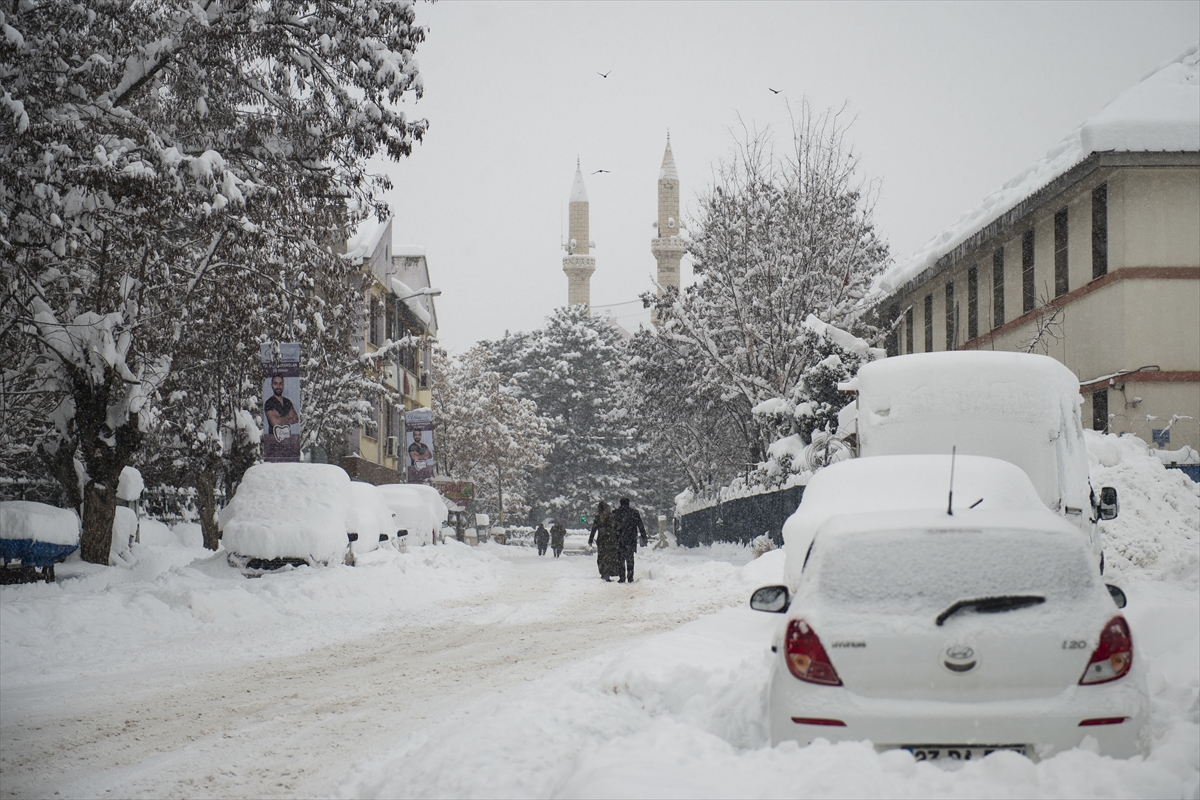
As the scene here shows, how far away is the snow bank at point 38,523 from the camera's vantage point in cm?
1702

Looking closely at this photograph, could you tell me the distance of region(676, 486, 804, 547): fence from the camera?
29719 millimetres

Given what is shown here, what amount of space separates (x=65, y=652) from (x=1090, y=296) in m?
19.7

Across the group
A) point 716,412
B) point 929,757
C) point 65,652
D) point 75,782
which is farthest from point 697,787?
point 716,412

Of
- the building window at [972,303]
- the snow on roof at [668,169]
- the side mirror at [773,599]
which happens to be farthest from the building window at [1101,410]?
the snow on roof at [668,169]

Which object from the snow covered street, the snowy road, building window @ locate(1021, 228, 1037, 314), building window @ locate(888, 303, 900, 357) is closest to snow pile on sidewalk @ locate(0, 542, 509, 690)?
the snow covered street

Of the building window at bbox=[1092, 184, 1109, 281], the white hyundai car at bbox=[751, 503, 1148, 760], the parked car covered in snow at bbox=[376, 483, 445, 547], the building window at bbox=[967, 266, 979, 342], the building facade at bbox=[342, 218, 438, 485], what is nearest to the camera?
the white hyundai car at bbox=[751, 503, 1148, 760]

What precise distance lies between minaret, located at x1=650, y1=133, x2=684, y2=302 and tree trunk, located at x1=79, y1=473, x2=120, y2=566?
9023 cm

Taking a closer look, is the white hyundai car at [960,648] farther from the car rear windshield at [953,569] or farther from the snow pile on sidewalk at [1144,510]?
the snow pile on sidewalk at [1144,510]

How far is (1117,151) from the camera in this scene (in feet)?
72.1

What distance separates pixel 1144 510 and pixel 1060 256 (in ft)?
29.2

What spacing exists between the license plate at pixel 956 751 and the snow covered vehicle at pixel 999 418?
24.4ft

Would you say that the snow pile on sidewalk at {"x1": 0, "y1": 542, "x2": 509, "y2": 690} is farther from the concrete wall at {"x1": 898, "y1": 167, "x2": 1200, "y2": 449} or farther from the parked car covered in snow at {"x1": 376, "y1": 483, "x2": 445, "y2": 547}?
the concrete wall at {"x1": 898, "y1": 167, "x2": 1200, "y2": 449}

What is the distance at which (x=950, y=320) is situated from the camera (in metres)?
34.5

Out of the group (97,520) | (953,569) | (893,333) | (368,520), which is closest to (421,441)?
(893,333)
